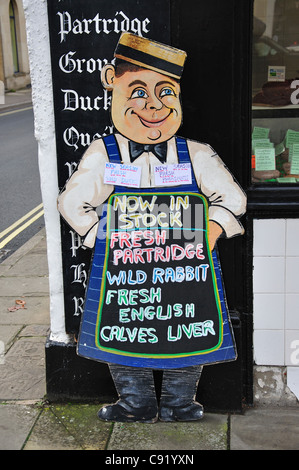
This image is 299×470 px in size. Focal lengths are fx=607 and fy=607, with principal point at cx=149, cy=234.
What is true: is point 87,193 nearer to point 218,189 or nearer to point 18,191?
point 218,189

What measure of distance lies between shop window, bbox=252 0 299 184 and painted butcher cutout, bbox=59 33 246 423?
0.38 metres

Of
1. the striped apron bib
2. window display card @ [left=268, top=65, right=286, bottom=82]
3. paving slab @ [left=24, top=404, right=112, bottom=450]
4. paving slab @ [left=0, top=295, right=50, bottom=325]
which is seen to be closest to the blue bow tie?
the striped apron bib

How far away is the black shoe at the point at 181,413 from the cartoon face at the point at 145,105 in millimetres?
1743

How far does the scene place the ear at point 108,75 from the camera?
3719 millimetres

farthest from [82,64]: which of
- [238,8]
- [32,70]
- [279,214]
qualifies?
[279,214]

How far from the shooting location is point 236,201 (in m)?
3.87

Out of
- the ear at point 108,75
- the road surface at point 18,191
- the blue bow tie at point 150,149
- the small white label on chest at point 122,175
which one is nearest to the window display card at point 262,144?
the blue bow tie at point 150,149

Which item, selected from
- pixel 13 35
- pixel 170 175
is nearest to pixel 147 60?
pixel 170 175

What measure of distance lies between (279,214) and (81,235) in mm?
1288

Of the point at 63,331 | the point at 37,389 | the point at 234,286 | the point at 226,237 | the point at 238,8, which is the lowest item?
the point at 37,389

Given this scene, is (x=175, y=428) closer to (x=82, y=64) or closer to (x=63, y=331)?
(x=63, y=331)

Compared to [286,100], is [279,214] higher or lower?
lower

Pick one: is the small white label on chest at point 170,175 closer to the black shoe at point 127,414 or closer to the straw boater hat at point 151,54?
the straw boater hat at point 151,54

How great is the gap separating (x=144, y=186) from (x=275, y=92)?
110 centimetres
